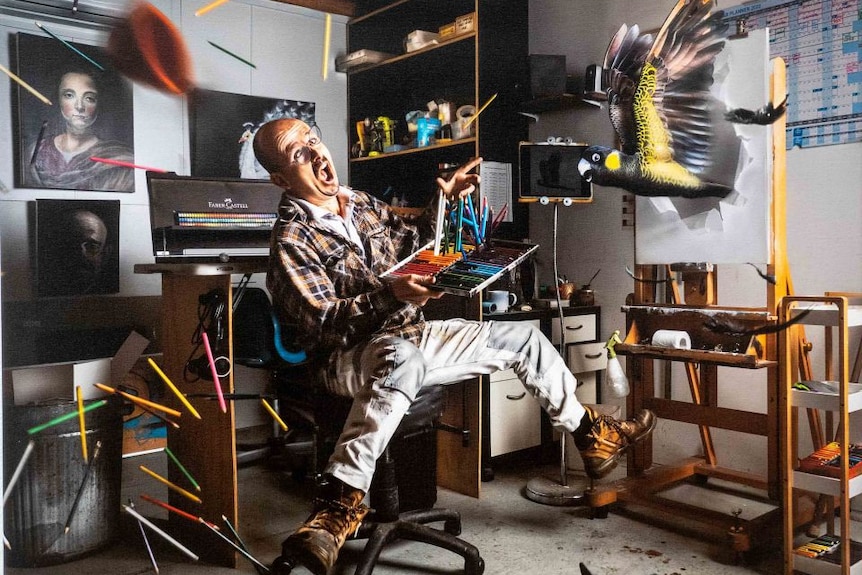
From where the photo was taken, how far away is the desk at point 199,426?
1919mm

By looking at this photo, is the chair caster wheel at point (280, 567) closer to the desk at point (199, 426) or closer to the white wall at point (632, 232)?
the desk at point (199, 426)

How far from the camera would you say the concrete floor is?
189 cm

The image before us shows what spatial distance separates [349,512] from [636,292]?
1.30m

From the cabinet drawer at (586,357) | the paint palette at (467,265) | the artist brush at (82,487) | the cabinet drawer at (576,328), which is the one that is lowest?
the artist brush at (82,487)

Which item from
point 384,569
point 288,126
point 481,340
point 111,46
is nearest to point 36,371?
point 111,46

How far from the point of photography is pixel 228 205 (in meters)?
2.72

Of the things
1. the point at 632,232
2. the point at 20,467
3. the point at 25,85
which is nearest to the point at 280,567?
the point at 20,467

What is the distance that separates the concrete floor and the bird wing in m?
1.15

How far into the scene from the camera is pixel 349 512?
1.58 metres

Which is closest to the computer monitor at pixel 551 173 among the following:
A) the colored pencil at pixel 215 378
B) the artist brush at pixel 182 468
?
the colored pencil at pixel 215 378

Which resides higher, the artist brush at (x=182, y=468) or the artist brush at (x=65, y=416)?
the artist brush at (x=65, y=416)

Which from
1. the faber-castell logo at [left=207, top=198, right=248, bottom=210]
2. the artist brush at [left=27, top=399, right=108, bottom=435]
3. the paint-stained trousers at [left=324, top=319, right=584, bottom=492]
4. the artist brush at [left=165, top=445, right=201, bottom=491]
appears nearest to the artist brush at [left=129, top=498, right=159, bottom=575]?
the artist brush at [left=165, top=445, right=201, bottom=491]

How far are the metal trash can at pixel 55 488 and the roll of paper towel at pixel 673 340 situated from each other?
171 centimetres

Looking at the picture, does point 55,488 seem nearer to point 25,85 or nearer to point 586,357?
point 25,85
